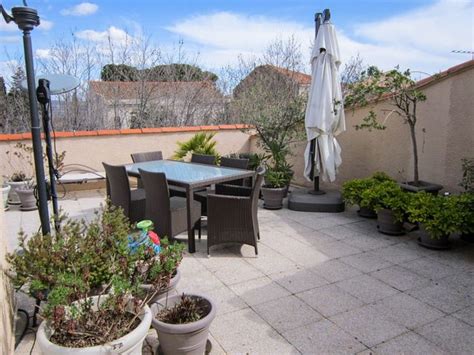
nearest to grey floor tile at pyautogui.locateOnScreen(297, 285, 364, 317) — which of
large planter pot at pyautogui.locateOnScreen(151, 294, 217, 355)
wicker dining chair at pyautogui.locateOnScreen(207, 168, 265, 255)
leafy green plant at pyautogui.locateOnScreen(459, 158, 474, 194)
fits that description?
wicker dining chair at pyautogui.locateOnScreen(207, 168, 265, 255)

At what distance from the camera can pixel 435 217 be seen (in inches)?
145

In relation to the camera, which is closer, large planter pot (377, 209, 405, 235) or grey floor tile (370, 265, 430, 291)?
grey floor tile (370, 265, 430, 291)

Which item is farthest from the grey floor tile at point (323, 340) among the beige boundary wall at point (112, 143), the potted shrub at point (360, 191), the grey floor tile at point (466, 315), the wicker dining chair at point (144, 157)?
the beige boundary wall at point (112, 143)

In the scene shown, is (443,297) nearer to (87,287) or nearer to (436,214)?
(436,214)

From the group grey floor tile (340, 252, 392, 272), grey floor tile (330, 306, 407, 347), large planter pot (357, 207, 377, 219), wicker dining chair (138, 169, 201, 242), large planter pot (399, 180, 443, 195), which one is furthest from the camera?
large planter pot (357, 207, 377, 219)

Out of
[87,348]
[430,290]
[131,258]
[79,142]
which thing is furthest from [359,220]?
[79,142]

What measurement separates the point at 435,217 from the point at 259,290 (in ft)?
6.70

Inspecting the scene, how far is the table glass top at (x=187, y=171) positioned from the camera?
4096 millimetres

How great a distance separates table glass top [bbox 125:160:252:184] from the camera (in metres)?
4.10

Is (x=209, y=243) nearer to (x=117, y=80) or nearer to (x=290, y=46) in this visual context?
(x=117, y=80)

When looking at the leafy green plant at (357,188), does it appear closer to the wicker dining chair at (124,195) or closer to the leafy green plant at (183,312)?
the wicker dining chair at (124,195)

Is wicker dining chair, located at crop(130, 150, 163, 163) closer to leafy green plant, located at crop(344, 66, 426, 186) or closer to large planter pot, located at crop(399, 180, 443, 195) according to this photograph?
leafy green plant, located at crop(344, 66, 426, 186)

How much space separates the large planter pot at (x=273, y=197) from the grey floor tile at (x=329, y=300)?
2.55 m

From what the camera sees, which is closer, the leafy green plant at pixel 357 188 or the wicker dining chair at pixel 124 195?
the wicker dining chair at pixel 124 195
